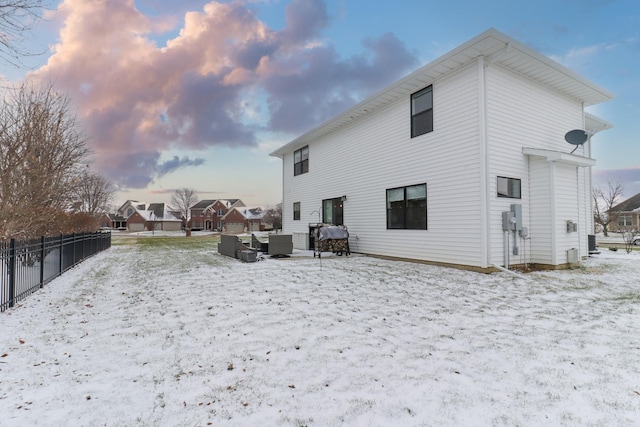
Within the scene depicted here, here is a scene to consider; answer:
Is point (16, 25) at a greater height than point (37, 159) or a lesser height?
greater

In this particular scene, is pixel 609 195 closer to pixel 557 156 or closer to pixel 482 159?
pixel 557 156

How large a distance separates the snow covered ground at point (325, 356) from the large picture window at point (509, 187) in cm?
285

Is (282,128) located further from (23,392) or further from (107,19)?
(23,392)

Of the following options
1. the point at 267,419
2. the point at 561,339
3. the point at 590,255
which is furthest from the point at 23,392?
the point at 590,255

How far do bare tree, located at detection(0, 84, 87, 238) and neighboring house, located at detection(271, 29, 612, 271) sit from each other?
32.4 feet

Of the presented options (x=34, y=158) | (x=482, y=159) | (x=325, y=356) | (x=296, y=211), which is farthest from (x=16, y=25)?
(x=296, y=211)

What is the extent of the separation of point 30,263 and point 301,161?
12.1 metres

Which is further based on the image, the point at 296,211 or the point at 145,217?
the point at 145,217

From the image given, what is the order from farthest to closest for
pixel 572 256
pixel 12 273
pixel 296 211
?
pixel 296 211
pixel 572 256
pixel 12 273

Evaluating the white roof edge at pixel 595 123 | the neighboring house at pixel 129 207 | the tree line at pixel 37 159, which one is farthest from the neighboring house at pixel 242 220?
the white roof edge at pixel 595 123

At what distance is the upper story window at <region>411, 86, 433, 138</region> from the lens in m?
9.38

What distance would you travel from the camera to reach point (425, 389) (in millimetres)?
2568

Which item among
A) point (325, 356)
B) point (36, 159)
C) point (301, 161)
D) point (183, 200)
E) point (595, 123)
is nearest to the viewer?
point (325, 356)

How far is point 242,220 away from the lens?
5522 centimetres
